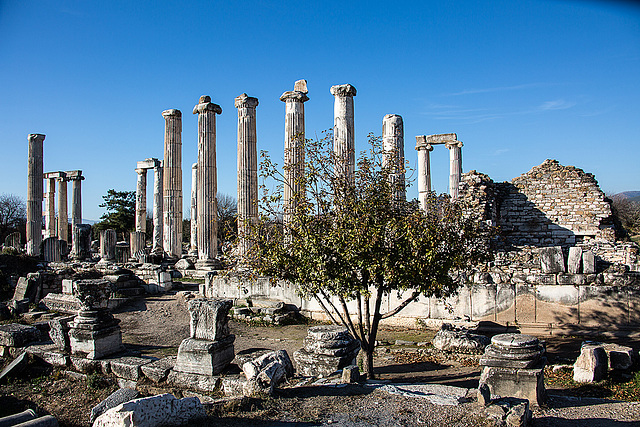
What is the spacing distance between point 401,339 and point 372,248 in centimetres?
469

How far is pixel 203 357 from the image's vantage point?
7.17 m

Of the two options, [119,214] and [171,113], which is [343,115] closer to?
[171,113]

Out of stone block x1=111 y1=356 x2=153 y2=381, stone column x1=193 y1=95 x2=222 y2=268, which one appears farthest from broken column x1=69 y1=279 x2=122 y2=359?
stone column x1=193 y1=95 x2=222 y2=268

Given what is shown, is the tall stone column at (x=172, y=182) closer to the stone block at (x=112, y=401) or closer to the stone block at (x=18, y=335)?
the stone block at (x=18, y=335)

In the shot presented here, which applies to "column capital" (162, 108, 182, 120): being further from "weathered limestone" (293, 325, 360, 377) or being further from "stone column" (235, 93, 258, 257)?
"weathered limestone" (293, 325, 360, 377)

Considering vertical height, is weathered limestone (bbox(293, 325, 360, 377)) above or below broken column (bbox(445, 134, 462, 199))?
below

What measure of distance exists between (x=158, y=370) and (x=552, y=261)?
8.79m

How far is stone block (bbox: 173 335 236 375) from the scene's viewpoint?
7141 mm

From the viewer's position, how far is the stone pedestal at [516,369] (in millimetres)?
6082

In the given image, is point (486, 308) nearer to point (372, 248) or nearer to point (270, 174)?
point (372, 248)

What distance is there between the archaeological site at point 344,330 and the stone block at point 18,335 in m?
0.02

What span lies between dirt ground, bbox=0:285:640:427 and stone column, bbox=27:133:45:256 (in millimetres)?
23145

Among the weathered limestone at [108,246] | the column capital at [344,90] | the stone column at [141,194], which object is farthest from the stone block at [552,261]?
the stone column at [141,194]

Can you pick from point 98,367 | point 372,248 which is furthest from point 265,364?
point 98,367
